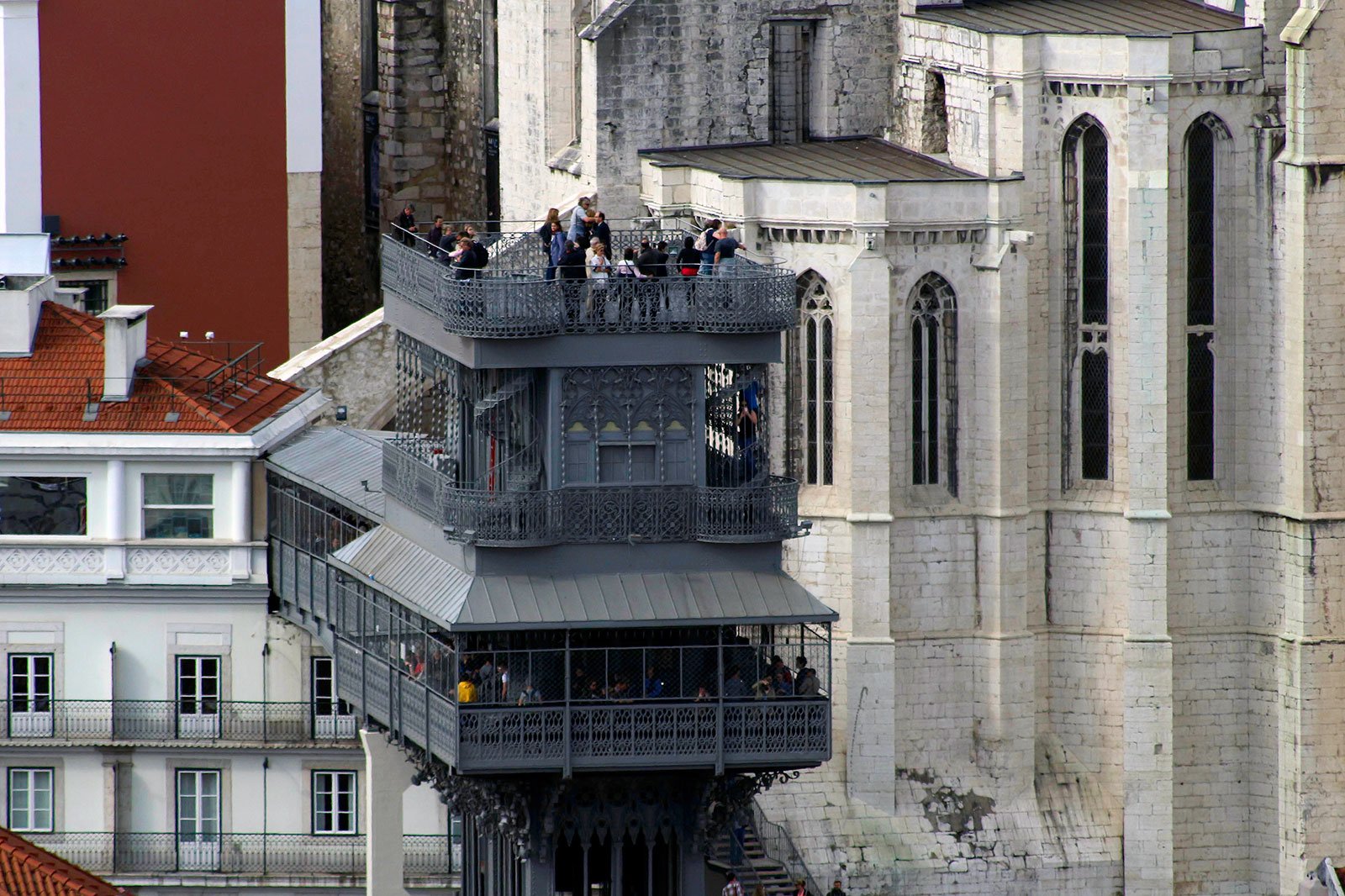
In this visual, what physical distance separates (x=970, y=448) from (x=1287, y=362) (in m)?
5.82

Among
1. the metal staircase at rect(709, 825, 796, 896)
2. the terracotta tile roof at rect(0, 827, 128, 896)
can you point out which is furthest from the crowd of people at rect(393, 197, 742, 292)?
the metal staircase at rect(709, 825, 796, 896)

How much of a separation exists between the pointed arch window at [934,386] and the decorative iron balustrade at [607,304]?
1197 cm

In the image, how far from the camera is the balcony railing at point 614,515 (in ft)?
237

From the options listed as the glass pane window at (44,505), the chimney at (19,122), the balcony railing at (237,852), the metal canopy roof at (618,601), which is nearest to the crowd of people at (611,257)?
the metal canopy roof at (618,601)

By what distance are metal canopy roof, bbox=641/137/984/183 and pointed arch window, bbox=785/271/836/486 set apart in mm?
2285

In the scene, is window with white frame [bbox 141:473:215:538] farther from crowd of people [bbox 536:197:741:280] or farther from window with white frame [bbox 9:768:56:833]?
crowd of people [bbox 536:197:741:280]

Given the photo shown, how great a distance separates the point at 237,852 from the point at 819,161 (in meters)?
16.6

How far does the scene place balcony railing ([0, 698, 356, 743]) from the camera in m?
82.6

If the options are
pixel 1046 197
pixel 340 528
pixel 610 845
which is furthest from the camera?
pixel 1046 197

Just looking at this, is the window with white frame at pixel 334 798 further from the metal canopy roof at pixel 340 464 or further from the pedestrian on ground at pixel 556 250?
the pedestrian on ground at pixel 556 250

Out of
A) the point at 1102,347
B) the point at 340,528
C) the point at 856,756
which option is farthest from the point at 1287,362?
the point at 340,528

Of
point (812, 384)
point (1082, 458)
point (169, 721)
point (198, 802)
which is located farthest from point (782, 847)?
point (169, 721)

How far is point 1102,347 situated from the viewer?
280 feet

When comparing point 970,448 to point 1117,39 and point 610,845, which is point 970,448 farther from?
point 610,845
